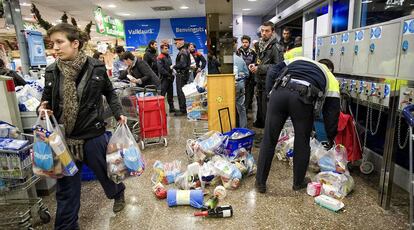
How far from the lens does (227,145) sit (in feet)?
9.93

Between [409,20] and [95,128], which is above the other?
[409,20]

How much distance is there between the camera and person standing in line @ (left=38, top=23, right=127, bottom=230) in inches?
72.1

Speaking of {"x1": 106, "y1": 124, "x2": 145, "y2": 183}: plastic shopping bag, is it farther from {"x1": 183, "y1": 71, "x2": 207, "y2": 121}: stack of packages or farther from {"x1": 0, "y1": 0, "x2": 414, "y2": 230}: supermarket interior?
{"x1": 183, "y1": 71, "x2": 207, "y2": 121}: stack of packages

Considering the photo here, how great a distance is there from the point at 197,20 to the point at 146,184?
7.80 metres

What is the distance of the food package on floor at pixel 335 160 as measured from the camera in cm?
268

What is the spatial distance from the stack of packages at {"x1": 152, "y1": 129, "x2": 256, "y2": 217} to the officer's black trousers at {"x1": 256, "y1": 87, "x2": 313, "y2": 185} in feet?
1.17

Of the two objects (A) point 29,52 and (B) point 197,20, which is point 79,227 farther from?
(B) point 197,20

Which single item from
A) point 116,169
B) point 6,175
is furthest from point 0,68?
point 116,169

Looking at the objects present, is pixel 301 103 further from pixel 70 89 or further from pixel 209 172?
pixel 70 89

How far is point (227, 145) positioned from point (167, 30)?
7.58m

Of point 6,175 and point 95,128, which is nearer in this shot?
point 6,175

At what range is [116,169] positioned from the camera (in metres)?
2.05

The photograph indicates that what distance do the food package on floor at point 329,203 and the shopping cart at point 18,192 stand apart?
90.2 inches

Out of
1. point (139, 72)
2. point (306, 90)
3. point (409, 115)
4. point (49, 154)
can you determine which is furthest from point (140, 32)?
point (409, 115)
